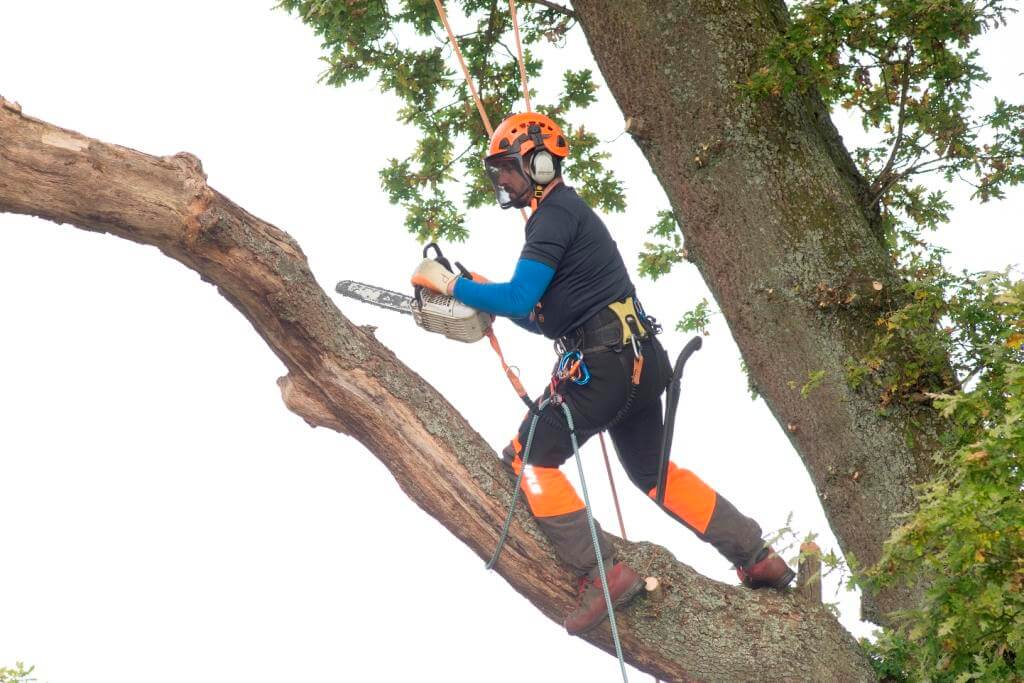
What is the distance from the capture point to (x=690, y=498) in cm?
570

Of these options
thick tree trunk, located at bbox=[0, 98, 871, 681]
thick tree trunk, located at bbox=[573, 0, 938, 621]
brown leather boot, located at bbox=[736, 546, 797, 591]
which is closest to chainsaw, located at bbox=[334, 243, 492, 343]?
thick tree trunk, located at bbox=[0, 98, 871, 681]

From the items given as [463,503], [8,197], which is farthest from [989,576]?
[8,197]

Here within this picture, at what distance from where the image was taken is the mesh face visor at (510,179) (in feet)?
18.5

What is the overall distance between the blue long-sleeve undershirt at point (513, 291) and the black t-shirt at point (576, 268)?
153 millimetres

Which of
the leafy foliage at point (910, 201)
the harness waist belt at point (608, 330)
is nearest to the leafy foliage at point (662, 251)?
the leafy foliage at point (910, 201)

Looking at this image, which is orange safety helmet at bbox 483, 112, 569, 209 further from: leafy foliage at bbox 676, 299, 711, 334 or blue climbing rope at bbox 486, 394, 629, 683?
leafy foliage at bbox 676, 299, 711, 334

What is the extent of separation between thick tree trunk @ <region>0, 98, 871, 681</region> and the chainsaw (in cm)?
25

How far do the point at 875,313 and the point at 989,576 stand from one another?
1.86 meters

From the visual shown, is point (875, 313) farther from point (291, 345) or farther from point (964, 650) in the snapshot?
point (291, 345)

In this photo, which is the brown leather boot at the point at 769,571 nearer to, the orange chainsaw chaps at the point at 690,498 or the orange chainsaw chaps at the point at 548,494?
the orange chainsaw chaps at the point at 690,498

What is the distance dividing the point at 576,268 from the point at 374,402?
1.19 metres

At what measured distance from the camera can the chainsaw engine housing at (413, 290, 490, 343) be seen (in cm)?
533

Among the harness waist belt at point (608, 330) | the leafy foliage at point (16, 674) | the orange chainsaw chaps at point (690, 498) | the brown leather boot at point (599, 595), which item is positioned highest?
the harness waist belt at point (608, 330)

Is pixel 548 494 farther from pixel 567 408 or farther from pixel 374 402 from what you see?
pixel 374 402
